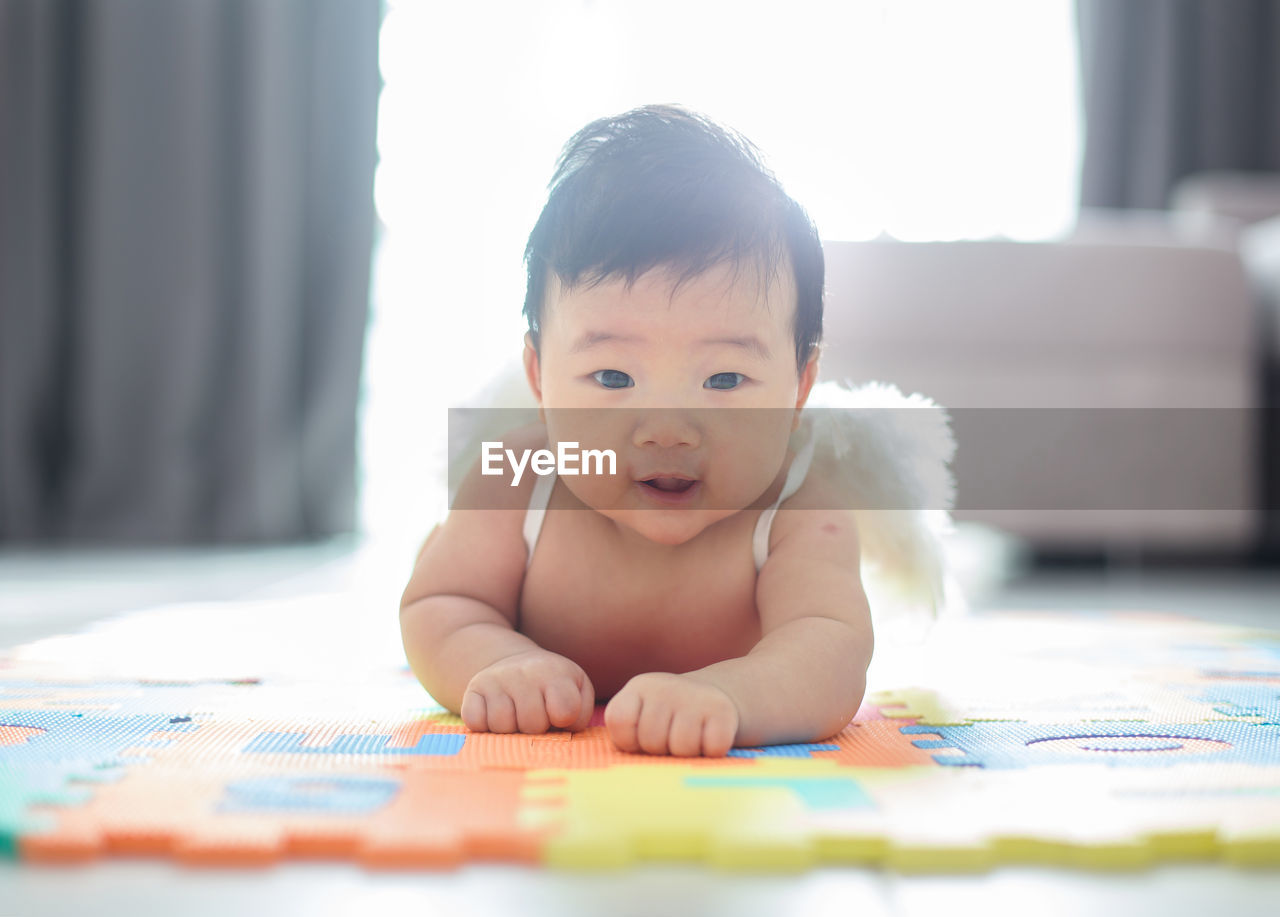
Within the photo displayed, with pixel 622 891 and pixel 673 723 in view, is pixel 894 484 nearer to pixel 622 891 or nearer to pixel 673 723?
pixel 673 723

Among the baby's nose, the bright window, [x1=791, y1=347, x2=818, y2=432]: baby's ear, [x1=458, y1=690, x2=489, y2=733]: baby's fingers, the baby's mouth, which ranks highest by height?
the bright window

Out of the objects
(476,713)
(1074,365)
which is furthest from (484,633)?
(1074,365)

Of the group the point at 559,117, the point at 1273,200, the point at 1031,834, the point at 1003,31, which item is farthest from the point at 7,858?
the point at 1003,31

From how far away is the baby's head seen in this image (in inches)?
29.3

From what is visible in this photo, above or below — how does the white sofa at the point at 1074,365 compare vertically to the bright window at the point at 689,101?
below

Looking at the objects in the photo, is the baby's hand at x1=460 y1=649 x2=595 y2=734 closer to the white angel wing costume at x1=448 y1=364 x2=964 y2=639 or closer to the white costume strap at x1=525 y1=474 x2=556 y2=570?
the white costume strap at x1=525 y1=474 x2=556 y2=570

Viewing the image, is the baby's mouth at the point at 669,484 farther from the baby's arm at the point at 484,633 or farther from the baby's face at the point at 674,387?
the baby's arm at the point at 484,633

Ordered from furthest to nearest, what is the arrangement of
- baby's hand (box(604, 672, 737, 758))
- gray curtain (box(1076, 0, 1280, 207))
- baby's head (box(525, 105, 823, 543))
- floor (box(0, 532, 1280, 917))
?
gray curtain (box(1076, 0, 1280, 207)), baby's head (box(525, 105, 823, 543)), baby's hand (box(604, 672, 737, 758)), floor (box(0, 532, 1280, 917))

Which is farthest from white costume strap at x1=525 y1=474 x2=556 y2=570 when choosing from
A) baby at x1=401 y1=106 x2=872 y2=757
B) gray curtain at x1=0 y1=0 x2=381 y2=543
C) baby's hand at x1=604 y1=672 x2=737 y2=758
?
gray curtain at x1=0 y1=0 x2=381 y2=543

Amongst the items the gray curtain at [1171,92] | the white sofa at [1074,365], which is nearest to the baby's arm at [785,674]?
the white sofa at [1074,365]

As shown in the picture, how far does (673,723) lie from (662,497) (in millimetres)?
193

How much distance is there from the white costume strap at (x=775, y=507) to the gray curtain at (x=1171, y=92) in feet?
8.73

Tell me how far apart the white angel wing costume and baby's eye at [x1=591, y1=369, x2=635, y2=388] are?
0.21 metres

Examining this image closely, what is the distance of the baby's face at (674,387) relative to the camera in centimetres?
75
